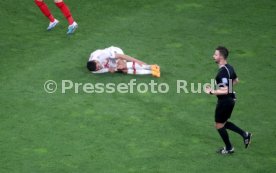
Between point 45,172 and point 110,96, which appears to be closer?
point 45,172

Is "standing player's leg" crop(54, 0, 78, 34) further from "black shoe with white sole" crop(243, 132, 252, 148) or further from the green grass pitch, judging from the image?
"black shoe with white sole" crop(243, 132, 252, 148)

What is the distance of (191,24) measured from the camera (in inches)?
665

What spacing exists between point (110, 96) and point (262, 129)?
3.31 m

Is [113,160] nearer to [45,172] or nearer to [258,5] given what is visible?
[45,172]

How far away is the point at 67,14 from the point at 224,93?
6391 mm

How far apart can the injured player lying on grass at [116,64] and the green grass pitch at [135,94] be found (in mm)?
182

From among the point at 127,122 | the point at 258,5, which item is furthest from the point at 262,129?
the point at 258,5

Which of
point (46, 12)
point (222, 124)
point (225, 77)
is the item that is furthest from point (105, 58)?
point (225, 77)

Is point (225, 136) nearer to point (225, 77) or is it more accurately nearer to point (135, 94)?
point (225, 77)

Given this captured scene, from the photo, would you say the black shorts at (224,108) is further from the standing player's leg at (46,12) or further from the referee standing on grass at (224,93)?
the standing player's leg at (46,12)

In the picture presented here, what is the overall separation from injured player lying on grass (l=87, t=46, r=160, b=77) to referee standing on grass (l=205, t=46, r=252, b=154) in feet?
10.7

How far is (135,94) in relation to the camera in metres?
13.9

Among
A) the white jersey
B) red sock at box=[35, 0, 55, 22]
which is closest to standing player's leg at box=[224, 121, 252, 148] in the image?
A: the white jersey

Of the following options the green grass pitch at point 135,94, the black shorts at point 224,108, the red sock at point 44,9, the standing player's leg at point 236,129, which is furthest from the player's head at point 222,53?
the red sock at point 44,9
